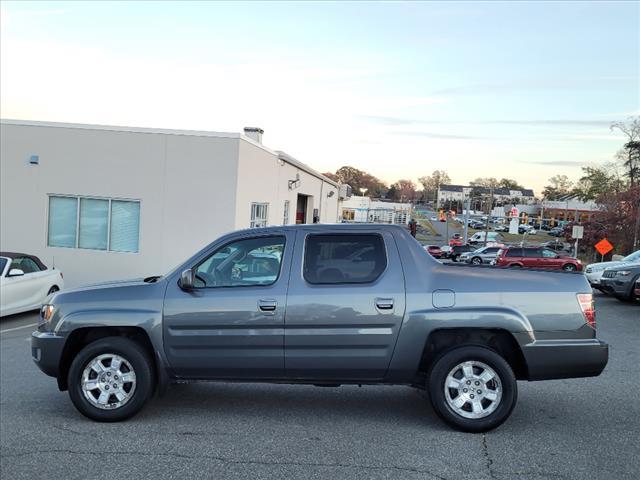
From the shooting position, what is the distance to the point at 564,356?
16.8 feet

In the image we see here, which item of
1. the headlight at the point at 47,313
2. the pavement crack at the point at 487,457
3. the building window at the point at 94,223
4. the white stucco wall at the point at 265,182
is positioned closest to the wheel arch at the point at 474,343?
the pavement crack at the point at 487,457

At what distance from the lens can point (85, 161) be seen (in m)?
17.0

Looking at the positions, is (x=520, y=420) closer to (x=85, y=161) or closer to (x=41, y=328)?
(x=41, y=328)

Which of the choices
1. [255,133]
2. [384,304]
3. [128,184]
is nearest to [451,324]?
[384,304]

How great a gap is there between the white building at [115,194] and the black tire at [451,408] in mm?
12236

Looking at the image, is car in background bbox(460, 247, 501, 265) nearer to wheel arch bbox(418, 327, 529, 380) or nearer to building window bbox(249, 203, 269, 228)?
building window bbox(249, 203, 269, 228)

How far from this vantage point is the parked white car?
1244cm

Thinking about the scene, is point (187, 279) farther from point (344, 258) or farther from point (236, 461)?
point (236, 461)

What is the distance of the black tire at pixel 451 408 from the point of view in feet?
16.5

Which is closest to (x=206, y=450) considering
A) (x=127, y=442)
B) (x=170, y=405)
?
(x=127, y=442)

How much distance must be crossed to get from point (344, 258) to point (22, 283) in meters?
9.97

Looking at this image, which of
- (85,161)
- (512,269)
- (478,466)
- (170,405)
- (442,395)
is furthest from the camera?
(85,161)

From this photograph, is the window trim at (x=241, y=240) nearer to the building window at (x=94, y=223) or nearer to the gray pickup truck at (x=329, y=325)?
the gray pickup truck at (x=329, y=325)

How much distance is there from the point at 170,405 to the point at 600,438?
392cm
